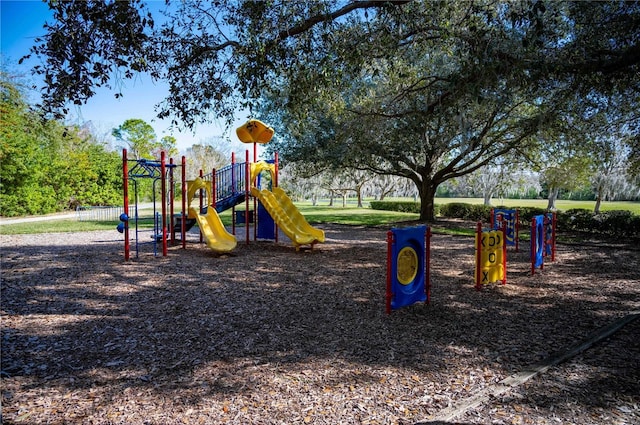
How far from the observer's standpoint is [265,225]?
11.9m

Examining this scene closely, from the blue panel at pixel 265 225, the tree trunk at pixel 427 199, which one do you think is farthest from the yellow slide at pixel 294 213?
the tree trunk at pixel 427 199

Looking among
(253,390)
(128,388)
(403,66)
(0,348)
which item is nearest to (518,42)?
(403,66)

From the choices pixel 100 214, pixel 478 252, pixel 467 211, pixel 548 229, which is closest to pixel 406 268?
pixel 478 252

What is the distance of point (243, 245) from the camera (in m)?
11.1

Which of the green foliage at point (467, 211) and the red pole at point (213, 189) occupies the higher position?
the red pole at point (213, 189)

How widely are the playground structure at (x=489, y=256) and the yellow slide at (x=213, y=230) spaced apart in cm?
541

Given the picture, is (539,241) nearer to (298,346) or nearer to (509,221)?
(509,221)

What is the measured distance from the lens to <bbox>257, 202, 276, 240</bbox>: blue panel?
465 inches

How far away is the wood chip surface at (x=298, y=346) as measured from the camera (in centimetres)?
274

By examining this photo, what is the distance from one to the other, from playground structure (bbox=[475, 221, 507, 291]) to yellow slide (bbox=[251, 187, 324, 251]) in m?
4.46

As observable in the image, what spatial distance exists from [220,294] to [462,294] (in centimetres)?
370

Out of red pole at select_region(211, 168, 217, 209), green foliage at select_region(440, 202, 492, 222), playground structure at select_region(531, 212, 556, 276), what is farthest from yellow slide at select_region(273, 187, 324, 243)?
green foliage at select_region(440, 202, 492, 222)

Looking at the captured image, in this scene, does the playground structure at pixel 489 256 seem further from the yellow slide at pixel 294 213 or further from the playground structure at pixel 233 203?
the yellow slide at pixel 294 213

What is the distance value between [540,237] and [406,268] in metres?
4.22
